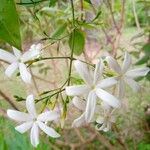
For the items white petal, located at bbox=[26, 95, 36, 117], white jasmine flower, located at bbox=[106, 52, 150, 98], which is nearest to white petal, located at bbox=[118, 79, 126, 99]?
white jasmine flower, located at bbox=[106, 52, 150, 98]

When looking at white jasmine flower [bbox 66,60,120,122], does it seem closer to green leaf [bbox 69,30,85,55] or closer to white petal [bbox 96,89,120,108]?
white petal [bbox 96,89,120,108]

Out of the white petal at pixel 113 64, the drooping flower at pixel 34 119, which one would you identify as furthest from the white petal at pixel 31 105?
the white petal at pixel 113 64

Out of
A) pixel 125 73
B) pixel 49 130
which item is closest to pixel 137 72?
pixel 125 73

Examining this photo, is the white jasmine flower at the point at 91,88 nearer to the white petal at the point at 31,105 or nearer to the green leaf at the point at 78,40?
the white petal at the point at 31,105

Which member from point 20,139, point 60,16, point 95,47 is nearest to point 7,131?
point 20,139

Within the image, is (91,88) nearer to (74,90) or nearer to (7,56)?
(74,90)

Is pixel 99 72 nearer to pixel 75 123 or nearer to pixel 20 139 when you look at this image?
pixel 75 123
